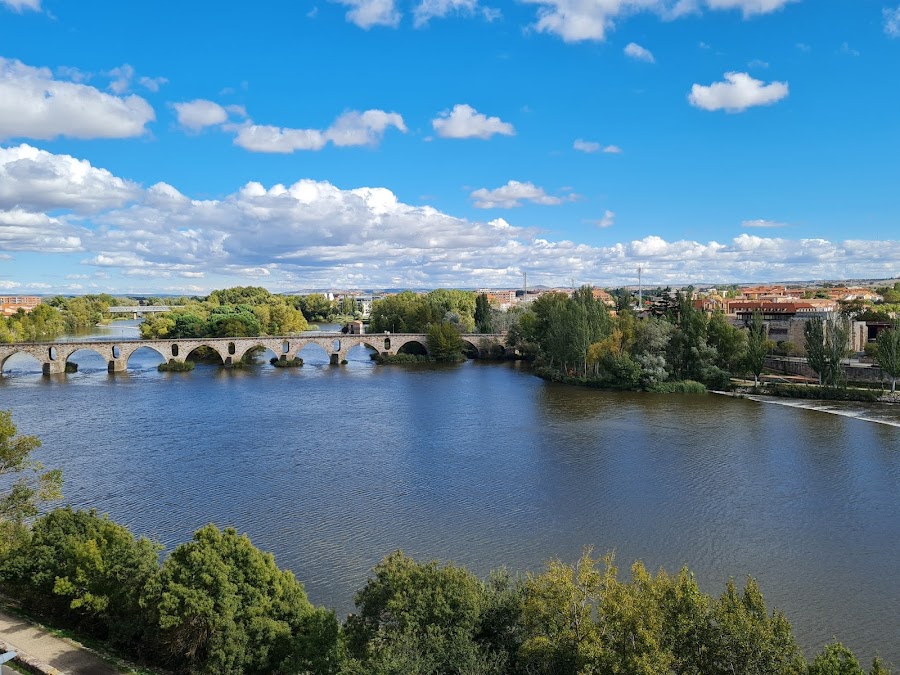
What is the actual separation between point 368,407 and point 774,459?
22.5 m

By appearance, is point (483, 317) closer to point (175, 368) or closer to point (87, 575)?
point (175, 368)

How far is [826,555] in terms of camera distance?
17844 mm

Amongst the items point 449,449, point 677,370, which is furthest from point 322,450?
point 677,370

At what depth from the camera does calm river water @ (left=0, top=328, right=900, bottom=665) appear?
17281 mm

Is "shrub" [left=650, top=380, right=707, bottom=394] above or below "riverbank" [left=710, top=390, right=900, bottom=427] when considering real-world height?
above

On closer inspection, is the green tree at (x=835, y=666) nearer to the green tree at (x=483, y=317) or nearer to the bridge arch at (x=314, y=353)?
the bridge arch at (x=314, y=353)

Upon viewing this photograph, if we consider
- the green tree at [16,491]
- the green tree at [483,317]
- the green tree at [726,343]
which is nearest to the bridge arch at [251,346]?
the green tree at [483,317]

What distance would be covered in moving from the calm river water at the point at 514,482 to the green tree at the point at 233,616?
3.07m

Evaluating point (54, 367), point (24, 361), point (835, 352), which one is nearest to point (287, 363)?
point (54, 367)

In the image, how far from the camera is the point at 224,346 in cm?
6153

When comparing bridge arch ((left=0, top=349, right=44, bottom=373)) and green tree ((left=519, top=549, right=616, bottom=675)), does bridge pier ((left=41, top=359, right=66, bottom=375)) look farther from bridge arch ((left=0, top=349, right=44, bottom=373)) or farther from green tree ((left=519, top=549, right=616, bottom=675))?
green tree ((left=519, top=549, right=616, bottom=675))

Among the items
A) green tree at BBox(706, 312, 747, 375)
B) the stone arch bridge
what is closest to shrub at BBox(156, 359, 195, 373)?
the stone arch bridge

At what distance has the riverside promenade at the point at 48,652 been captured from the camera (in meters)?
11.0

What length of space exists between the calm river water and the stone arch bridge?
1210 centimetres
